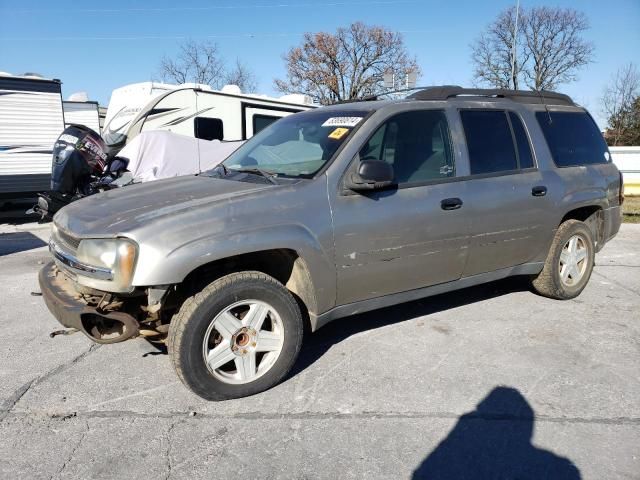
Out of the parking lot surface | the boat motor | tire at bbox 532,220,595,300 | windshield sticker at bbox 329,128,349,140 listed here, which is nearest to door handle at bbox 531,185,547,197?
tire at bbox 532,220,595,300

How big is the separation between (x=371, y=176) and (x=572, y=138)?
2787 mm

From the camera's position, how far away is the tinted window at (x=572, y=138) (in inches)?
187

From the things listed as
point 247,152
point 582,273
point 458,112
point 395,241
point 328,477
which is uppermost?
point 458,112

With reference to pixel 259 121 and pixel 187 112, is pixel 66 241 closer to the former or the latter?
pixel 187 112

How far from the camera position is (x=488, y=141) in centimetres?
422

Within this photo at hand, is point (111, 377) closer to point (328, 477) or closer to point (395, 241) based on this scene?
point (328, 477)

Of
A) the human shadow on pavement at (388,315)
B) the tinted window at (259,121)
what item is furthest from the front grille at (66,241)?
the tinted window at (259,121)

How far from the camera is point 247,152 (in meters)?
4.40

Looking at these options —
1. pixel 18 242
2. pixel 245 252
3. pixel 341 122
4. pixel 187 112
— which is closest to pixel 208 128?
pixel 187 112

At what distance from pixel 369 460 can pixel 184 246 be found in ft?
4.91

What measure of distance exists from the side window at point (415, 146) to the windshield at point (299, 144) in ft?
0.72

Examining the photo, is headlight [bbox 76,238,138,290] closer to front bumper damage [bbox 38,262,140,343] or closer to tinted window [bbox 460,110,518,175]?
front bumper damage [bbox 38,262,140,343]

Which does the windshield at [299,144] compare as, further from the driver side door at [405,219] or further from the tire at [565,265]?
the tire at [565,265]

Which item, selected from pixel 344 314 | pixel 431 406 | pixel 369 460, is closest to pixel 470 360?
pixel 431 406
